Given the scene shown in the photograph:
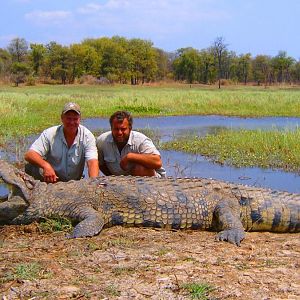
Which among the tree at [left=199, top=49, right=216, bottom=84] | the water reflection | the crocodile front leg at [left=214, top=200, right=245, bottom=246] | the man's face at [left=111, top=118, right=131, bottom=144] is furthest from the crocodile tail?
the tree at [left=199, top=49, right=216, bottom=84]

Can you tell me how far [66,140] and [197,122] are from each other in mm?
13608

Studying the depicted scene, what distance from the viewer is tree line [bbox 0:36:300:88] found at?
56256 millimetres

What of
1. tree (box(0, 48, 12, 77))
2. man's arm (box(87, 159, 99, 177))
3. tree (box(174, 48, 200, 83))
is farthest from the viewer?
tree (box(174, 48, 200, 83))

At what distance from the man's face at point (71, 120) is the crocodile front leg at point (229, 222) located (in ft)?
5.99

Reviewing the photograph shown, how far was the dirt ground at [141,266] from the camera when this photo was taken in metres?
3.03

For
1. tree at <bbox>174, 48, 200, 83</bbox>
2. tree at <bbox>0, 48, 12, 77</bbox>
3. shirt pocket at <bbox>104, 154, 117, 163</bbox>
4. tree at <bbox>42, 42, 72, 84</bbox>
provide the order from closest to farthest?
shirt pocket at <bbox>104, 154, 117, 163</bbox> → tree at <bbox>0, 48, 12, 77</bbox> → tree at <bbox>42, 42, 72, 84</bbox> → tree at <bbox>174, 48, 200, 83</bbox>

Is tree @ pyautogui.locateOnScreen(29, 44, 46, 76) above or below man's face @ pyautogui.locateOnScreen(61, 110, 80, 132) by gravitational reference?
above

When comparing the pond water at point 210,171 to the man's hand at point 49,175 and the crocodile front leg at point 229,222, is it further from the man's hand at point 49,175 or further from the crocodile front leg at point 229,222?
the man's hand at point 49,175

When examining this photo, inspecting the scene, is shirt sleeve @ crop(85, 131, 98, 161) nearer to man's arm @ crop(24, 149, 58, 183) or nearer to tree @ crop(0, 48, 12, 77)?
man's arm @ crop(24, 149, 58, 183)

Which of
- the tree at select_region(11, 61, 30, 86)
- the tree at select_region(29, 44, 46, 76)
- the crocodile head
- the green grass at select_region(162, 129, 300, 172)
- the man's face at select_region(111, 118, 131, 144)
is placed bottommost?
the green grass at select_region(162, 129, 300, 172)

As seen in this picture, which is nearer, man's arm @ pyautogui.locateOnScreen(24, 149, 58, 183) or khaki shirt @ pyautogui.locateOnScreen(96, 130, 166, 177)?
man's arm @ pyautogui.locateOnScreen(24, 149, 58, 183)

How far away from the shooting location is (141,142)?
19.0ft

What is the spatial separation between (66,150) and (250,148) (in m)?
6.33

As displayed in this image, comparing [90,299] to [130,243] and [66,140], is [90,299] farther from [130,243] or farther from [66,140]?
[66,140]
